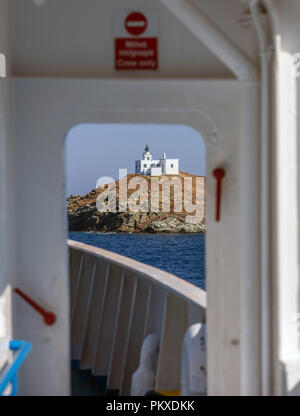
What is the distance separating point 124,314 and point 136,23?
2481 millimetres

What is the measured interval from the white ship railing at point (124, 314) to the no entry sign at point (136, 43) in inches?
60.6

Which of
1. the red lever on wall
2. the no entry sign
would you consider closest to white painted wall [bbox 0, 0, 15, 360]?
the no entry sign

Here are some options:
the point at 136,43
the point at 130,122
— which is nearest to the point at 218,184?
the point at 130,122

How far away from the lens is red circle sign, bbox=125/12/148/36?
2.20m

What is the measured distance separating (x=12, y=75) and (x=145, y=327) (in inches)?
84.0

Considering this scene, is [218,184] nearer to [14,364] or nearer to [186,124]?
[186,124]

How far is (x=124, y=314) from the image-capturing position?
3842 millimetres

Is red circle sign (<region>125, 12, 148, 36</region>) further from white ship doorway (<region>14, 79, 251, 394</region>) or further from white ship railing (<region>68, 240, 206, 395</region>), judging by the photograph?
white ship railing (<region>68, 240, 206, 395</region>)

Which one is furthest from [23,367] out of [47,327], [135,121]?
[135,121]

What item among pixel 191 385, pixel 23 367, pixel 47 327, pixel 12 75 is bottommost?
pixel 191 385

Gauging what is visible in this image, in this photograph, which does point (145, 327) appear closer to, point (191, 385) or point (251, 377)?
point (191, 385)

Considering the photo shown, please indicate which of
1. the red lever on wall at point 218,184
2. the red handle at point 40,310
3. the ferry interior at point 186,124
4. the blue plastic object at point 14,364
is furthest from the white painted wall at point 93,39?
the blue plastic object at point 14,364
